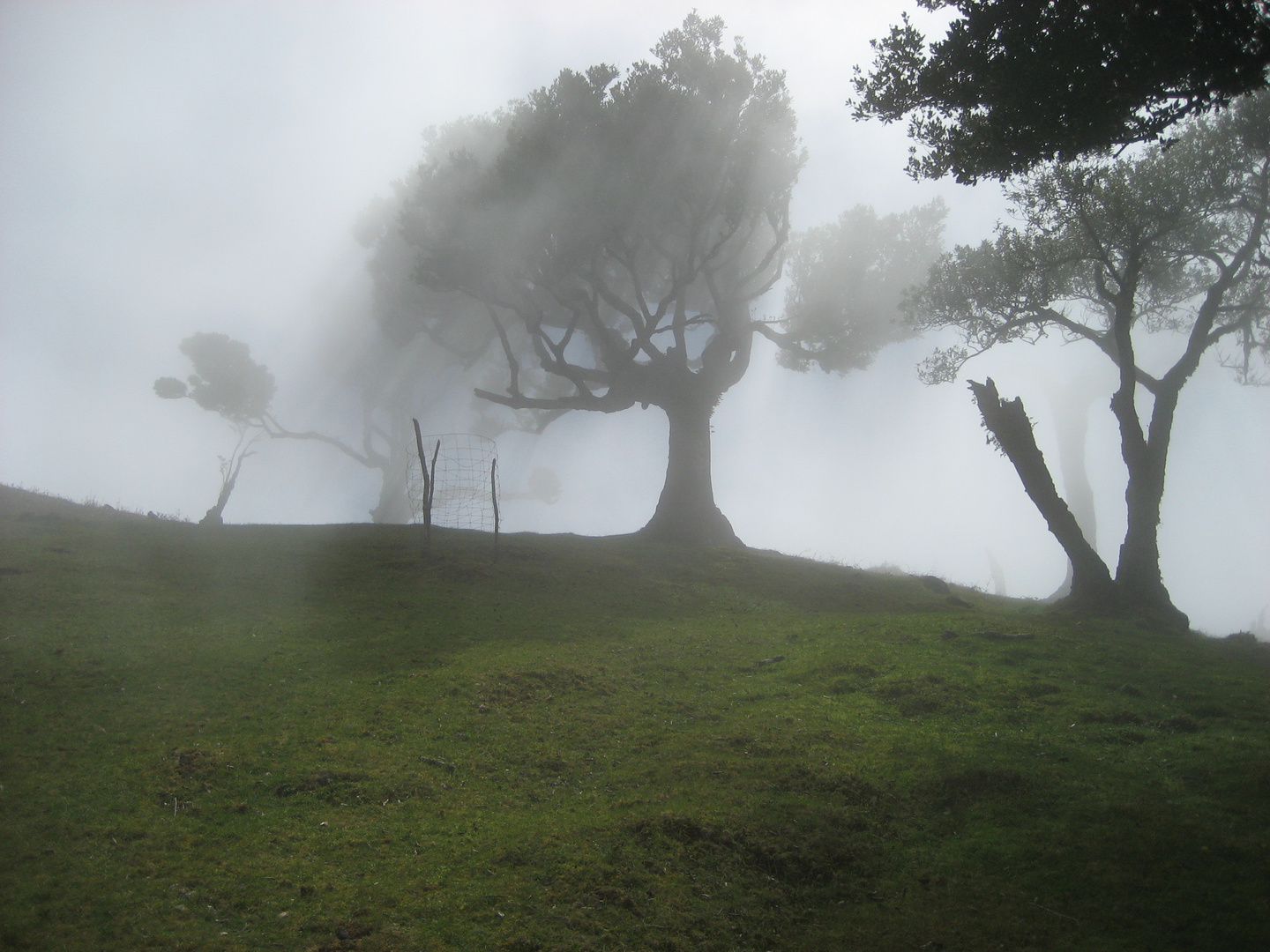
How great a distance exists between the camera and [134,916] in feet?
16.6

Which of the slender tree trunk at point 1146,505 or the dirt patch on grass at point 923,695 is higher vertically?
the slender tree trunk at point 1146,505

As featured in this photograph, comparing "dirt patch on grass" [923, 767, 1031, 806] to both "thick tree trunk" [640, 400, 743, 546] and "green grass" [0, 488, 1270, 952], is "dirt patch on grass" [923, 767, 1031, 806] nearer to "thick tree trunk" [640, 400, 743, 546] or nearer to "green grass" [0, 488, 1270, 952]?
"green grass" [0, 488, 1270, 952]

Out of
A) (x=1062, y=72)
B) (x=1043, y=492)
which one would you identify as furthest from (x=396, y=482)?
(x=1062, y=72)

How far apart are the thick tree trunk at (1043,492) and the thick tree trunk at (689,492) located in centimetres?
883

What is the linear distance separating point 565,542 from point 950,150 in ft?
42.2

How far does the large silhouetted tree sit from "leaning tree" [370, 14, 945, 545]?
11312 millimetres

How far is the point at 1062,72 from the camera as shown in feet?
35.6

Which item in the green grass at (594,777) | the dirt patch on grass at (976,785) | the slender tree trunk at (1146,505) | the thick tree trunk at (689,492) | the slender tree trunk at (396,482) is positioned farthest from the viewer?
the slender tree trunk at (396,482)

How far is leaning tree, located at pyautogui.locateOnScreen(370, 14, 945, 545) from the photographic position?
2394 cm

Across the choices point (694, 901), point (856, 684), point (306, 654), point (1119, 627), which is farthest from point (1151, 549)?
point (306, 654)

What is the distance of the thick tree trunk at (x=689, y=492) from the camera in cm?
2358

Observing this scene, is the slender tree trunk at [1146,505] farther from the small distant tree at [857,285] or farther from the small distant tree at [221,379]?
the small distant tree at [221,379]

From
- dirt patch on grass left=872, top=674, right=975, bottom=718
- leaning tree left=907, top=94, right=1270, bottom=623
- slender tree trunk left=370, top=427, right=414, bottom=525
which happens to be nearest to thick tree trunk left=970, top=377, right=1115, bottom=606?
leaning tree left=907, top=94, right=1270, bottom=623

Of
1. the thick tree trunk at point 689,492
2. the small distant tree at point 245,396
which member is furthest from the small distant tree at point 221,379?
the thick tree trunk at point 689,492
